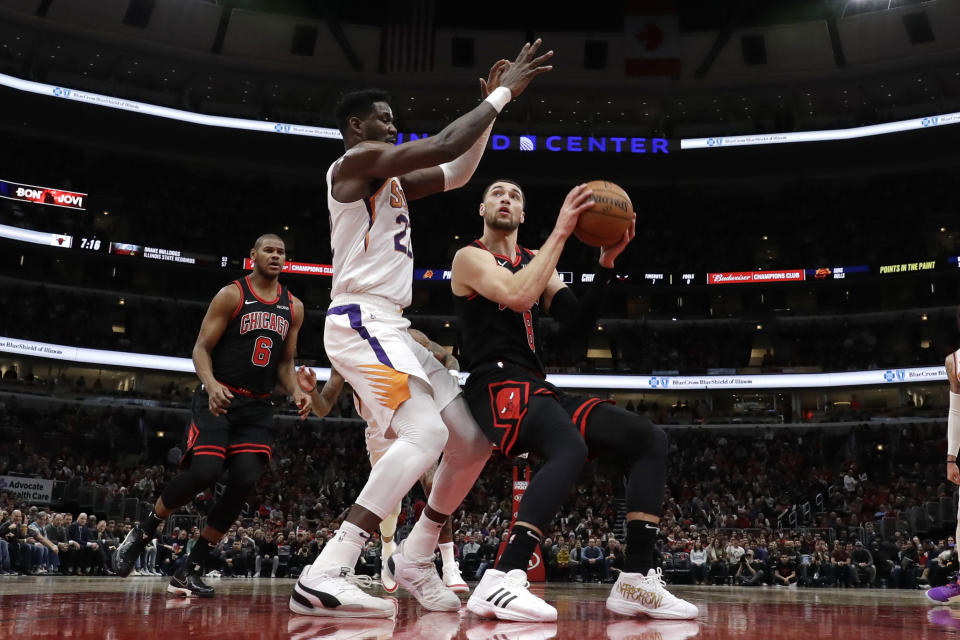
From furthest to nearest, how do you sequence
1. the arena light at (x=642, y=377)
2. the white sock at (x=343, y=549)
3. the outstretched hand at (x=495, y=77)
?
1. the arena light at (x=642, y=377)
2. the outstretched hand at (x=495, y=77)
3. the white sock at (x=343, y=549)

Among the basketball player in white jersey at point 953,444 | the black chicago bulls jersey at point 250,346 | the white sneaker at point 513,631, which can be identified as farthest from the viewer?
the basketball player in white jersey at point 953,444

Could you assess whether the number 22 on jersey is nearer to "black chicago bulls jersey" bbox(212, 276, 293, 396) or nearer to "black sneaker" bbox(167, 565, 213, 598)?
"black chicago bulls jersey" bbox(212, 276, 293, 396)

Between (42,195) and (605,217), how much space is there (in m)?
30.8

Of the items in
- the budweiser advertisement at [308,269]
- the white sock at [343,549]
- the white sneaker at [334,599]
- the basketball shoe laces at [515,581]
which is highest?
the budweiser advertisement at [308,269]

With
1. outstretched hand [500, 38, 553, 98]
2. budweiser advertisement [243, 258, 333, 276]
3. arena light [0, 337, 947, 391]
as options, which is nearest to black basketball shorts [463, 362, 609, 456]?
outstretched hand [500, 38, 553, 98]

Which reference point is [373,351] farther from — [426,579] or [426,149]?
[426,579]

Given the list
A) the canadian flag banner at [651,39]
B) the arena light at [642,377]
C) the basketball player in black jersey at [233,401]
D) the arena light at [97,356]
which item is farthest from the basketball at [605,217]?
the canadian flag banner at [651,39]

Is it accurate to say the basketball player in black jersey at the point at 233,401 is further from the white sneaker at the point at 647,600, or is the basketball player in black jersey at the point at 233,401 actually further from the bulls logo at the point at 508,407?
the white sneaker at the point at 647,600

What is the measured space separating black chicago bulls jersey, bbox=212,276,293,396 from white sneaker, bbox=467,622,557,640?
9.10ft

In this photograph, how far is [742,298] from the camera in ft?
116

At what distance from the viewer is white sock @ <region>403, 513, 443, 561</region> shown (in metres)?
3.99

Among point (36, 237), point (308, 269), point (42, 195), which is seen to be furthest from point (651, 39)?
point (36, 237)

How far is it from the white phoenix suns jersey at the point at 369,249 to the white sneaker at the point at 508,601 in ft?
4.25

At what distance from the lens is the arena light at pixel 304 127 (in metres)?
28.0
